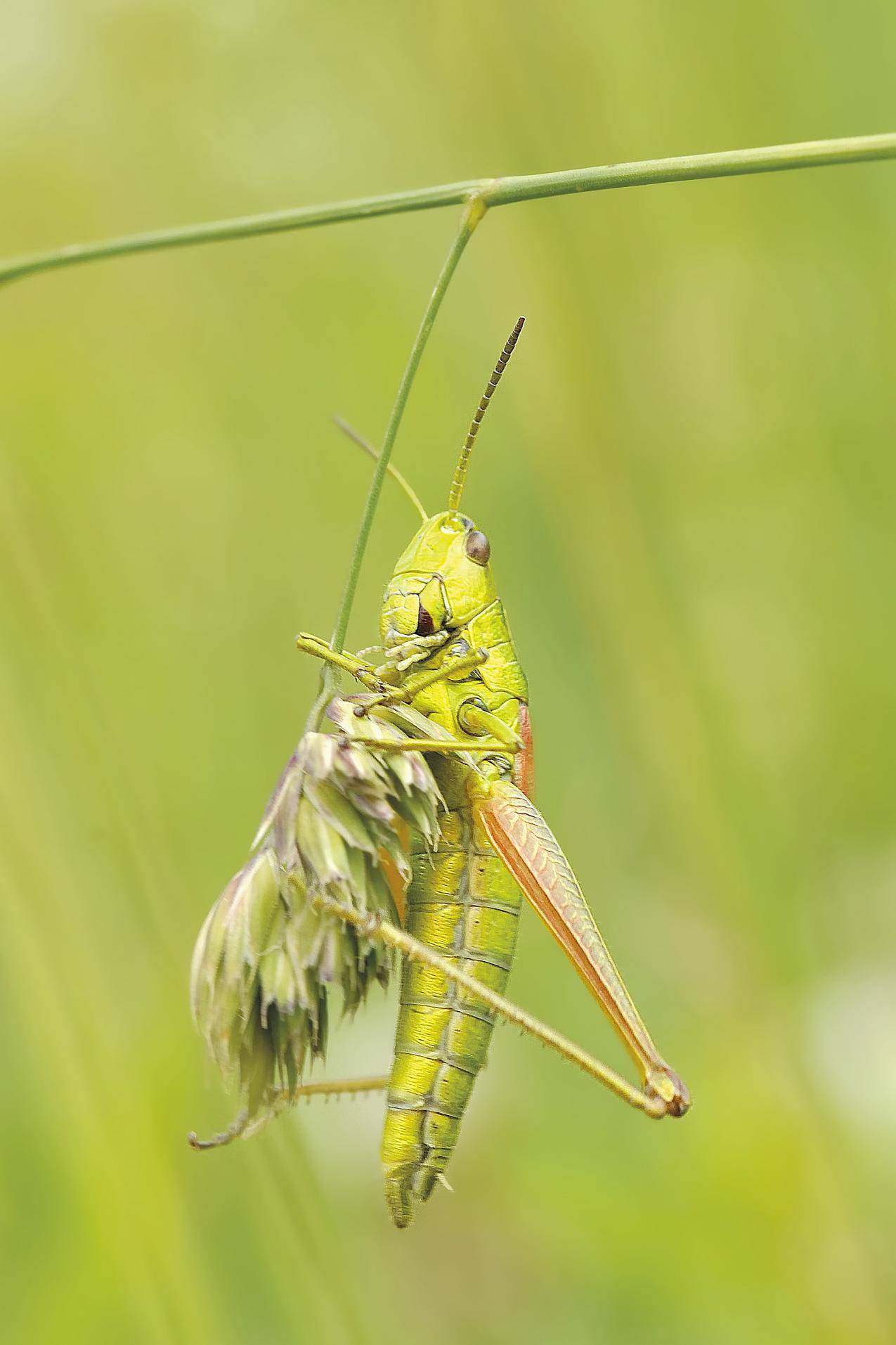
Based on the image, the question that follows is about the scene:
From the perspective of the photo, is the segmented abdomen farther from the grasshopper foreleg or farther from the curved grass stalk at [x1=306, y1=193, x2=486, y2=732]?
the curved grass stalk at [x1=306, y1=193, x2=486, y2=732]

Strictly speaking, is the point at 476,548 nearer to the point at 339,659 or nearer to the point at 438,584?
the point at 438,584

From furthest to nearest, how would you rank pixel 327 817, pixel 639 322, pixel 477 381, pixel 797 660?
pixel 477 381 → pixel 797 660 → pixel 639 322 → pixel 327 817

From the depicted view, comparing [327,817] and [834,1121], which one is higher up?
[327,817]

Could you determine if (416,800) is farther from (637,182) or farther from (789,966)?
(789,966)

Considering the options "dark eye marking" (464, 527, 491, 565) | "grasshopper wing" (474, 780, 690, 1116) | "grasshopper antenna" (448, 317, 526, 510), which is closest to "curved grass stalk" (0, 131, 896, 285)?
"grasshopper antenna" (448, 317, 526, 510)

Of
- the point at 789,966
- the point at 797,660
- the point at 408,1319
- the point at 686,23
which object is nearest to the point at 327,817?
the point at 789,966

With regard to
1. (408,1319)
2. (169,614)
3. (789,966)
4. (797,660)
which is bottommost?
(408,1319)

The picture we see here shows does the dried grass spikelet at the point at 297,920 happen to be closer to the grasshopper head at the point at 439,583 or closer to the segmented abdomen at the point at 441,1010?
the segmented abdomen at the point at 441,1010
